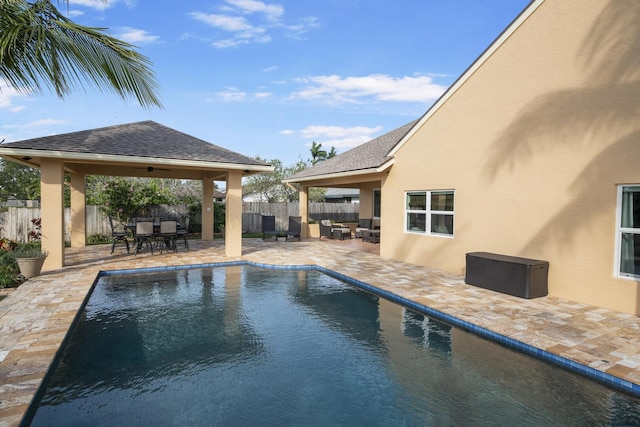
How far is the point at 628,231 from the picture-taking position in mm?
6434

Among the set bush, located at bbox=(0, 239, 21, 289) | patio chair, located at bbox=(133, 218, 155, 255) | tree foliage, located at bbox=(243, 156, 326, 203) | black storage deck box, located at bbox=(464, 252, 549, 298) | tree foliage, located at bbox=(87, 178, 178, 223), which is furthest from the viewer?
tree foliage, located at bbox=(243, 156, 326, 203)

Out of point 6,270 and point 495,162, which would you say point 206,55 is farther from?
point 495,162

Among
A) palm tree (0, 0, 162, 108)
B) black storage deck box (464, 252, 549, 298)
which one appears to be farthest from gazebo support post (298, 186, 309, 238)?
palm tree (0, 0, 162, 108)

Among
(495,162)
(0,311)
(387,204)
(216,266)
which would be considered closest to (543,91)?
(495,162)

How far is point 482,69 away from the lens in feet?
29.9

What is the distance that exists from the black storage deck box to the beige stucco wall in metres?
0.33

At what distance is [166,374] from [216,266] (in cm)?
713

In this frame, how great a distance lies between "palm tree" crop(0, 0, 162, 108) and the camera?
4.21 meters

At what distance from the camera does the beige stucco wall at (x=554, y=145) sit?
21.5ft

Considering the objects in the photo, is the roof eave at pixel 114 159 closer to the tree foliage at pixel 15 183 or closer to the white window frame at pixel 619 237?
the white window frame at pixel 619 237

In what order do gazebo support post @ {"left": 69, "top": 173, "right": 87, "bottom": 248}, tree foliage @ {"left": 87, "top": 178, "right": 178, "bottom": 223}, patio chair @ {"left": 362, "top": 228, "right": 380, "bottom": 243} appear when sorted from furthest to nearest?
1. tree foliage @ {"left": 87, "top": 178, "right": 178, "bottom": 223}
2. patio chair @ {"left": 362, "top": 228, "right": 380, "bottom": 243}
3. gazebo support post @ {"left": 69, "top": 173, "right": 87, "bottom": 248}

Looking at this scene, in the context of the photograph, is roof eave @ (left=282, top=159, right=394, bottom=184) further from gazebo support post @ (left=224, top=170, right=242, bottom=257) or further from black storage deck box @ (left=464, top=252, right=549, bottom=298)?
black storage deck box @ (left=464, top=252, right=549, bottom=298)

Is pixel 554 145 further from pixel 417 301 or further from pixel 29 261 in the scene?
pixel 29 261

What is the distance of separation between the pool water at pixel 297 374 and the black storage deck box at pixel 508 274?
7.86 ft
